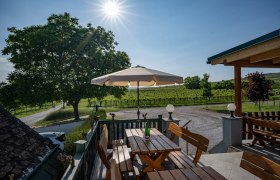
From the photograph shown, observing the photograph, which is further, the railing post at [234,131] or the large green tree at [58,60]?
the large green tree at [58,60]

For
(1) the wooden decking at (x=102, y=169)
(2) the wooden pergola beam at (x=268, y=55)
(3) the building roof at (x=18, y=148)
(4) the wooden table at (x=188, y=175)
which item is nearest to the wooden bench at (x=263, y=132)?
(2) the wooden pergola beam at (x=268, y=55)

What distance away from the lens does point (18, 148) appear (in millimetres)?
9078

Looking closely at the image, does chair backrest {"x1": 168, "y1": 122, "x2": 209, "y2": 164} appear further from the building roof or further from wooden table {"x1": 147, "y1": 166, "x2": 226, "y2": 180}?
the building roof

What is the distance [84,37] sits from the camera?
2262 centimetres

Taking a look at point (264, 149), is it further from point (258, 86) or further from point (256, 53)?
point (258, 86)

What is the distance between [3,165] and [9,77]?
17968 millimetres

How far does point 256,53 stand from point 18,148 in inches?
392

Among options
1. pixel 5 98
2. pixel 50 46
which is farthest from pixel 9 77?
pixel 50 46

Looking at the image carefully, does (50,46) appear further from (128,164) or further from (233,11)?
(128,164)

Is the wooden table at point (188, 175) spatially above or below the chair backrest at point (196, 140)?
below

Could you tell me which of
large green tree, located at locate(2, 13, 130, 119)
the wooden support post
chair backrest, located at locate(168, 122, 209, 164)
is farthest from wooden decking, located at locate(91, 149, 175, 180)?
large green tree, located at locate(2, 13, 130, 119)

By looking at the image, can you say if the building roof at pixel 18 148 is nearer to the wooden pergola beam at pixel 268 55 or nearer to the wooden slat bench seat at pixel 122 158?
the wooden slat bench seat at pixel 122 158

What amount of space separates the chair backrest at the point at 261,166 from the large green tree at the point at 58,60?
20294 millimetres

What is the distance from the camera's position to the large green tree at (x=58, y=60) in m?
21.1
